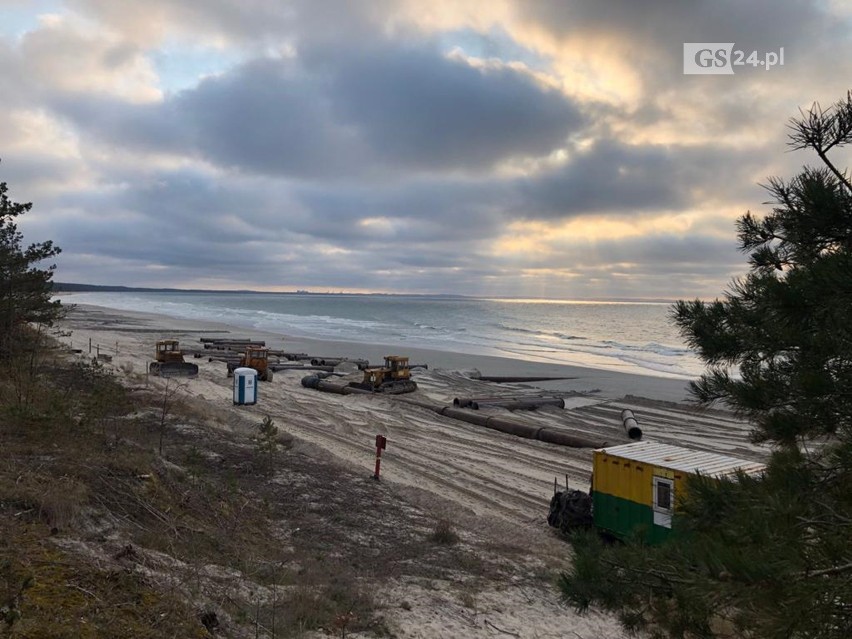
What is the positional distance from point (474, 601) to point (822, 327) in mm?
6469

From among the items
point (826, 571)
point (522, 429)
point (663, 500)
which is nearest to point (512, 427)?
point (522, 429)

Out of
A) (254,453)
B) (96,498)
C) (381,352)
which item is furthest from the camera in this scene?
(381,352)

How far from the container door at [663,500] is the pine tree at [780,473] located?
19.1 feet

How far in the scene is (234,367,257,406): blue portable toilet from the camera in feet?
77.6

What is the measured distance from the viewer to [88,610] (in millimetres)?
5031

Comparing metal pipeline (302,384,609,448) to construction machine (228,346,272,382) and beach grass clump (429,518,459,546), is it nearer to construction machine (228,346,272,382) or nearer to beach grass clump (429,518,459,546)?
construction machine (228,346,272,382)

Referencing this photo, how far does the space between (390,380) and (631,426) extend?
43.9ft

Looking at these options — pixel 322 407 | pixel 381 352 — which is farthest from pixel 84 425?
pixel 381 352

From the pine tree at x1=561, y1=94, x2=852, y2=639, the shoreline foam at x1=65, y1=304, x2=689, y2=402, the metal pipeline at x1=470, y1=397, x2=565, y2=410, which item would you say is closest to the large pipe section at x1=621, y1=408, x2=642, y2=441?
the shoreline foam at x1=65, y1=304, x2=689, y2=402

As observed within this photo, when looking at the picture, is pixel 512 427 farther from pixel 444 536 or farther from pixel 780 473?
pixel 780 473

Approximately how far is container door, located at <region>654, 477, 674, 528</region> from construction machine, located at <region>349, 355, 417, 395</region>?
20952 mm

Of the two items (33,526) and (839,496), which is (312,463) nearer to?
(33,526)

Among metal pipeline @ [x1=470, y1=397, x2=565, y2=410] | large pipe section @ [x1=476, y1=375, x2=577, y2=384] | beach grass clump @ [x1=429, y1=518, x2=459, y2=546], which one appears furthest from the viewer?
large pipe section @ [x1=476, y1=375, x2=577, y2=384]

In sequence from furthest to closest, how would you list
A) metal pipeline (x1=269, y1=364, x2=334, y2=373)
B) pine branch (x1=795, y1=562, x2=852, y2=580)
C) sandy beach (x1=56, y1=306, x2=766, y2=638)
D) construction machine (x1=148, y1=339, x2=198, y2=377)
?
metal pipeline (x1=269, y1=364, x2=334, y2=373), construction machine (x1=148, y1=339, x2=198, y2=377), sandy beach (x1=56, y1=306, x2=766, y2=638), pine branch (x1=795, y1=562, x2=852, y2=580)
